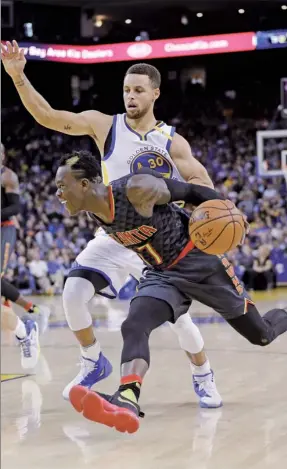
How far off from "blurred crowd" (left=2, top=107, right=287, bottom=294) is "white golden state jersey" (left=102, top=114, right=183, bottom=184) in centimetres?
948

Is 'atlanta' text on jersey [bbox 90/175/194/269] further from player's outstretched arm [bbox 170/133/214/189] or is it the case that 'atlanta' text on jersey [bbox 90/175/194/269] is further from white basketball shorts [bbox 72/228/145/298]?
white basketball shorts [bbox 72/228/145/298]

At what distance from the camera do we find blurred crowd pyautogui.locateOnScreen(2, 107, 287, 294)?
1736 centimetres

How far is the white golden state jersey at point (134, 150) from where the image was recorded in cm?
498

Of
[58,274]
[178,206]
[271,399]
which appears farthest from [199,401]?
[58,274]

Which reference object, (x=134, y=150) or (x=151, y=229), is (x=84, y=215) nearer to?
(x=134, y=150)

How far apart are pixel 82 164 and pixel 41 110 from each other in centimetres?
89

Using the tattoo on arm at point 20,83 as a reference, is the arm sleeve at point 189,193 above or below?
below

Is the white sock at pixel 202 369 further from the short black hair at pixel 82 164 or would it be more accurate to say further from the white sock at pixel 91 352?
the short black hair at pixel 82 164

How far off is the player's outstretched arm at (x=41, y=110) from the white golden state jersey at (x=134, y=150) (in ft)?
0.39

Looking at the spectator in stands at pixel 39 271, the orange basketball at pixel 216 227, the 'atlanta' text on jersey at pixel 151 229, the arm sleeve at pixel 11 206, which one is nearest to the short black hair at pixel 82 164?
the 'atlanta' text on jersey at pixel 151 229

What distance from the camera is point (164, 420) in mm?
4703

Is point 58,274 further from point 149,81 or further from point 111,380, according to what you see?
point 149,81

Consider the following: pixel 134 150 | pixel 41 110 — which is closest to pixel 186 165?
pixel 134 150

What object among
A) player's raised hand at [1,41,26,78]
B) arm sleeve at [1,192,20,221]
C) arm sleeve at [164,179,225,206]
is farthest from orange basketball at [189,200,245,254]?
arm sleeve at [1,192,20,221]
